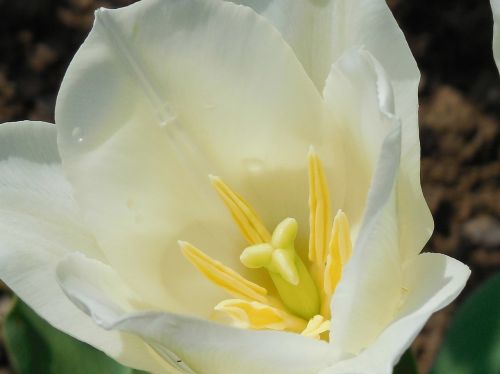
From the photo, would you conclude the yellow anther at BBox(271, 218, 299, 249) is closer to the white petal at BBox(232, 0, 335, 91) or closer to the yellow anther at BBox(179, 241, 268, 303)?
the yellow anther at BBox(179, 241, 268, 303)

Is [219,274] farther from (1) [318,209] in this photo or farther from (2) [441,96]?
(2) [441,96]

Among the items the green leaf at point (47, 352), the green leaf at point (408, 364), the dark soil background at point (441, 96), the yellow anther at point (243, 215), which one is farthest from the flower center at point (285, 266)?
the dark soil background at point (441, 96)

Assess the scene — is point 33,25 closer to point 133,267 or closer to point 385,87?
point 133,267

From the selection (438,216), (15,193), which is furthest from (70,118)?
(438,216)

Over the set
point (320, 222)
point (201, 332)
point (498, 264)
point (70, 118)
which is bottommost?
point (498, 264)

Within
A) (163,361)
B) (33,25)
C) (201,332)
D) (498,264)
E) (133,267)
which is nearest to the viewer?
(201,332)

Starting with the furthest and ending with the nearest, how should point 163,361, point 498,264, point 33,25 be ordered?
point 33,25 < point 498,264 < point 163,361
